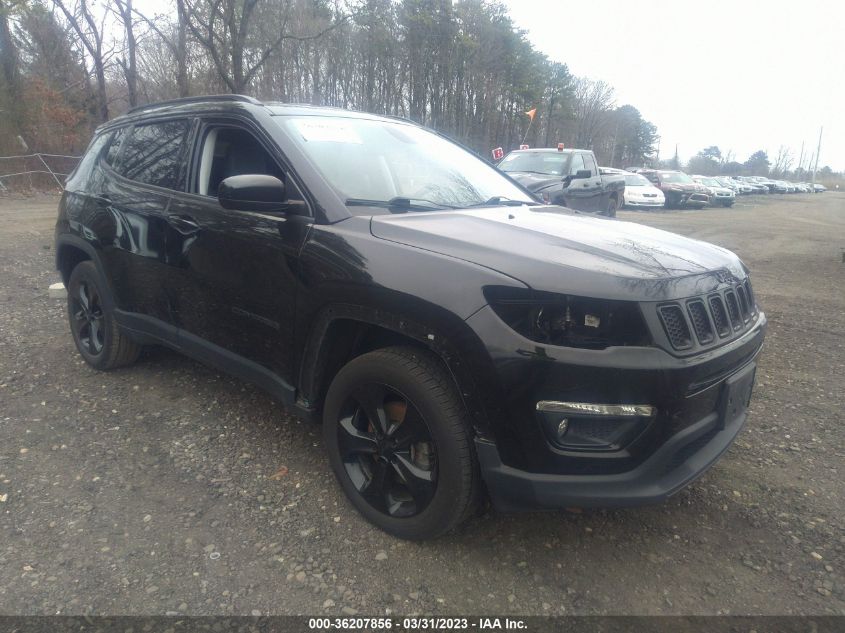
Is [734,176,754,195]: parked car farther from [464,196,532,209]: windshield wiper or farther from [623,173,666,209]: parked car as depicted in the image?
[464,196,532,209]: windshield wiper

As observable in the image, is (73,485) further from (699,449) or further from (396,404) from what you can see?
(699,449)

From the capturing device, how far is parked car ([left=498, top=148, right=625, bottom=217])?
10.2m

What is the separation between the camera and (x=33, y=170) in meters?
21.0

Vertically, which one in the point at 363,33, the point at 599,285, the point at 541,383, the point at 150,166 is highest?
the point at 363,33

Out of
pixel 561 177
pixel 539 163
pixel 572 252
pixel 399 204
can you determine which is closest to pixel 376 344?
pixel 399 204

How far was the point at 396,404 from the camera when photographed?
2.48 meters

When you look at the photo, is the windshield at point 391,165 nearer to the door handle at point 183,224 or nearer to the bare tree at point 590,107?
the door handle at point 183,224

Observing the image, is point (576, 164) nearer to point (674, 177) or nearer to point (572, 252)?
point (572, 252)

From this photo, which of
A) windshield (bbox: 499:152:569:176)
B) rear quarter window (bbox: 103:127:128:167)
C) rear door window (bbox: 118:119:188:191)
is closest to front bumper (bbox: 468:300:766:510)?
rear door window (bbox: 118:119:188:191)

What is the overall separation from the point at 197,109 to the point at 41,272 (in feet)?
18.8

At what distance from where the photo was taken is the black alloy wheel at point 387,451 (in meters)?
2.37

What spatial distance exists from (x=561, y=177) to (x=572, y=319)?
924 cm

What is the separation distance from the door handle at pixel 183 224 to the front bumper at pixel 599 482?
6.62ft

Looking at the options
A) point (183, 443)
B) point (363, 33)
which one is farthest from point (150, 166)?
point (363, 33)
